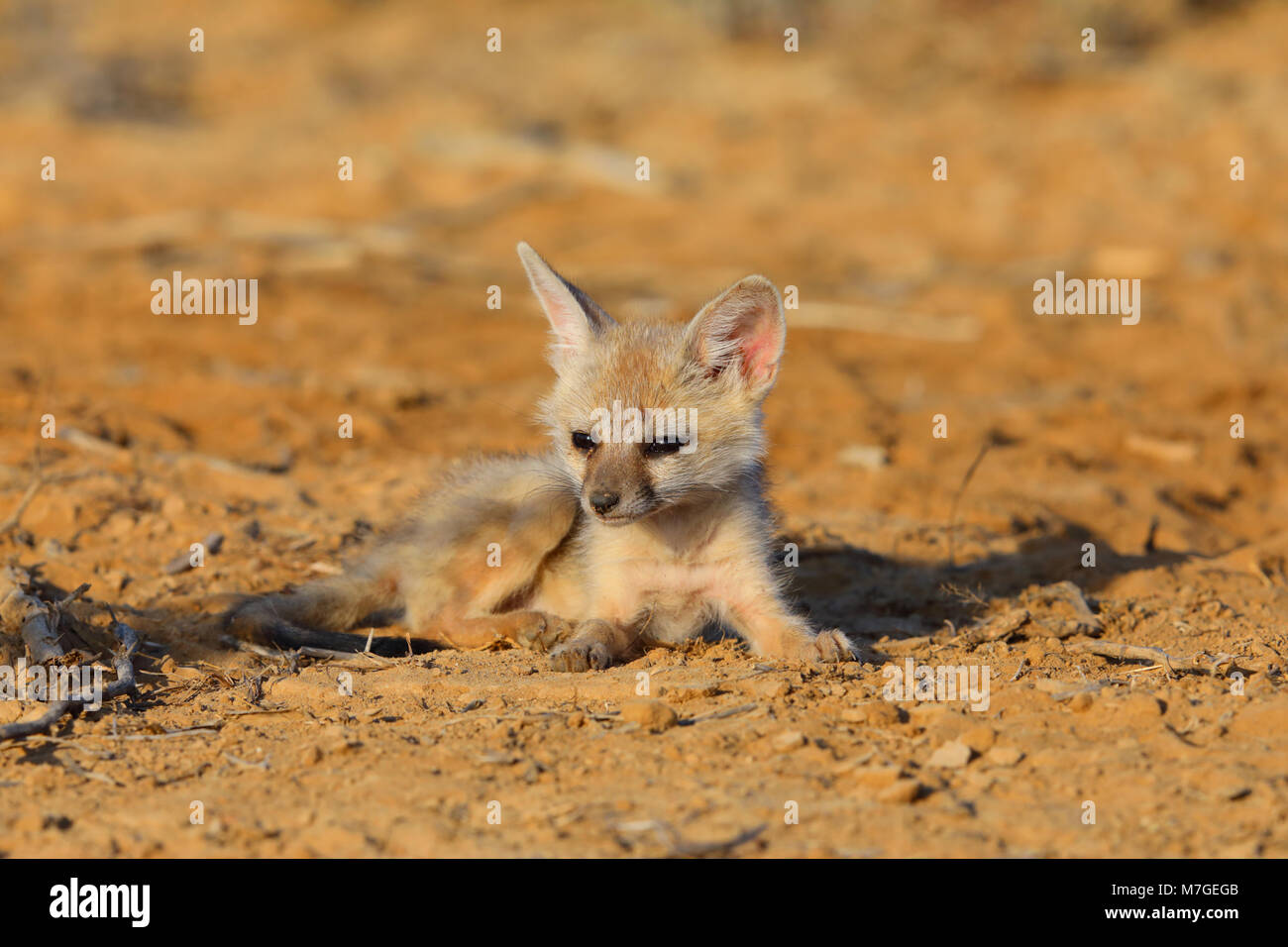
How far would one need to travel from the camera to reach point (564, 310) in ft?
15.3

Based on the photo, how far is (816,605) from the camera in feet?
17.4

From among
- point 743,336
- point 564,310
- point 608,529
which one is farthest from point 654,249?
point 608,529

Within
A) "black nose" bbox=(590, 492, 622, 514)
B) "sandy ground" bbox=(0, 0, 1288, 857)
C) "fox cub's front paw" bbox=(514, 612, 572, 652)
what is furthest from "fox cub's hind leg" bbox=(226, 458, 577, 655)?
"black nose" bbox=(590, 492, 622, 514)

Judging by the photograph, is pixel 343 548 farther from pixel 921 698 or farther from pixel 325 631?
pixel 921 698

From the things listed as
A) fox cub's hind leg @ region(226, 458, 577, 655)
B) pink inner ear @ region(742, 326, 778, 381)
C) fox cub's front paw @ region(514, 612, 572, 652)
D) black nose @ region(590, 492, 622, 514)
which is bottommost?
fox cub's front paw @ region(514, 612, 572, 652)

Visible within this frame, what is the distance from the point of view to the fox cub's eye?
4.25 m

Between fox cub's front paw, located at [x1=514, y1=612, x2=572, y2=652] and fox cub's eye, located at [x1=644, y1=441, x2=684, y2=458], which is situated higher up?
fox cub's eye, located at [x1=644, y1=441, x2=684, y2=458]

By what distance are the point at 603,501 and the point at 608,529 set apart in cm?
51

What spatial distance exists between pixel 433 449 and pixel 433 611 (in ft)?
8.89

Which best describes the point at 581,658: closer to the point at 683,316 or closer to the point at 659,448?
the point at 659,448

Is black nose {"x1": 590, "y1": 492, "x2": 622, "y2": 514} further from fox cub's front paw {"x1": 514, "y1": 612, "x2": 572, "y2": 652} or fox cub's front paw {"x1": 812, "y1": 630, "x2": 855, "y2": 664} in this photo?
fox cub's front paw {"x1": 812, "y1": 630, "x2": 855, "y2": 664}

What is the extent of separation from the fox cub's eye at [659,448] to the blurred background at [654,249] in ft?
4.25

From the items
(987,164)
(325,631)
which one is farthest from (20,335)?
(987,164)

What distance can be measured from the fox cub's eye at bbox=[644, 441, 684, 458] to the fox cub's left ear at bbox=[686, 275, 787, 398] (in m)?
0.36
